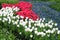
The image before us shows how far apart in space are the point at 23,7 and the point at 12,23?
3.32 meters

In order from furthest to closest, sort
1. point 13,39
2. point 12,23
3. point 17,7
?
point 17,7
point 12,23
point 13,39

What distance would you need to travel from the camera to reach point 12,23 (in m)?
10.5

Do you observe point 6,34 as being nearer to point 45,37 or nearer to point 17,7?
point 45,37

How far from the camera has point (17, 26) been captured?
396 inches

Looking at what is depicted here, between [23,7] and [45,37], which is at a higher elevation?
[45,37]

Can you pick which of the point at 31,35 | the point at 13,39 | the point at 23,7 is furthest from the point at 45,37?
the point at 23,7

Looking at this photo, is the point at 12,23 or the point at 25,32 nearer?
the point at 25,32

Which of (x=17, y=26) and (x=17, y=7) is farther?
(x=17, y=7)

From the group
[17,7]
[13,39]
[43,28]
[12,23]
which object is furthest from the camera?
[17,7]

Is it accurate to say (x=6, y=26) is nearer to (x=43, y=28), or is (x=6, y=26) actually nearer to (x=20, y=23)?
(x=20, y=23)

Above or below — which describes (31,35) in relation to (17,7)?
above

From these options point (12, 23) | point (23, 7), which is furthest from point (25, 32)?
point (23, 7)

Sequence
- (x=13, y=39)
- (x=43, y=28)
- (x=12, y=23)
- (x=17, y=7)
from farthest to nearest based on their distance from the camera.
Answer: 1. (x=17, y=7)
2. (x=12, y=23)
3. (x=43, y=28)
4. (x=13, y=39)

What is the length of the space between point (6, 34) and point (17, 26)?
2.89 feet
